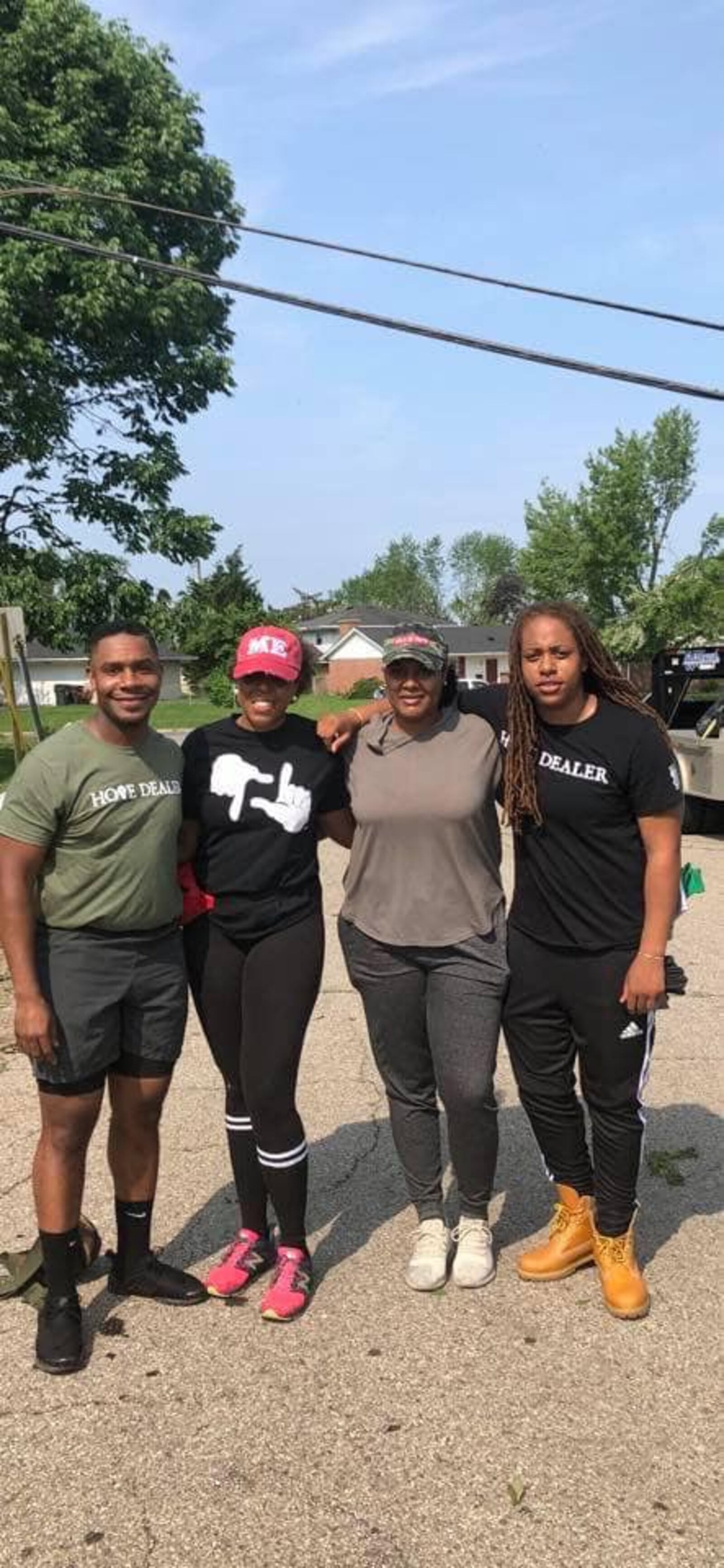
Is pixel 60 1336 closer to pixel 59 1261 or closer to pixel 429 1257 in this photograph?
pixel 59 1261

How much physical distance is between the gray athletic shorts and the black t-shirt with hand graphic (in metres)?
0.20

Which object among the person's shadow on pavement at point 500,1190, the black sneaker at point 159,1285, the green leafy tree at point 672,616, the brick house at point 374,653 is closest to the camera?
the black sneaker at point 159,1285

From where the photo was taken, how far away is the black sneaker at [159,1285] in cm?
317

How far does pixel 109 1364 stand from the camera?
2.88 meters

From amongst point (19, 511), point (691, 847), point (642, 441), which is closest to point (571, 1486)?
point (691, 847)

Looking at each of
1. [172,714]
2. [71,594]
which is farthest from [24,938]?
[172,714]

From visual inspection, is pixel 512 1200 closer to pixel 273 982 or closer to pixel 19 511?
pixel 273 982

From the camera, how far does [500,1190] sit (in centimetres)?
385

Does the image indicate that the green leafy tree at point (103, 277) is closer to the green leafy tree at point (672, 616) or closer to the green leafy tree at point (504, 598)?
the green leafy tree at point (672, 616)

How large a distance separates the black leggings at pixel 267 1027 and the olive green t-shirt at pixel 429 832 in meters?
0.22

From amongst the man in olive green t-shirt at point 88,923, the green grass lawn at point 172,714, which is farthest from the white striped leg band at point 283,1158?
the green grass lawn at point 172,714

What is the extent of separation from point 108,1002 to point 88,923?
8.4 inches

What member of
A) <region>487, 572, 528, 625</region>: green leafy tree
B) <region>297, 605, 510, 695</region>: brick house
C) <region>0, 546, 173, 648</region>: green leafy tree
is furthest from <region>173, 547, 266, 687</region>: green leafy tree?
<region>487, 572, 528, 625</region>: green leafy tree

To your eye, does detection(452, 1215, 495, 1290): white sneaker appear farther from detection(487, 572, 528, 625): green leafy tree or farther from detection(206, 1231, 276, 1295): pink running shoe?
detection(487, 572, 528, 625): green leafy tree
